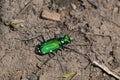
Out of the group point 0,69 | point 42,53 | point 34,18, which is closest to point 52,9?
point 34,18

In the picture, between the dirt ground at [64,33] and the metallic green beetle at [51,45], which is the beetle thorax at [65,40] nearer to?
the metallic green beetle at [51,45]

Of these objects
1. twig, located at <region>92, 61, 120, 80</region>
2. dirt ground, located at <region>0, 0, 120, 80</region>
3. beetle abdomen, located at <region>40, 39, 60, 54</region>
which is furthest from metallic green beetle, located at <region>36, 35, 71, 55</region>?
twig, located at <region>92, 61, 120, 80</region>

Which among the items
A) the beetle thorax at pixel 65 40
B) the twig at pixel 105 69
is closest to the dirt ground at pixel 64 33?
the twig at pixel 105 69

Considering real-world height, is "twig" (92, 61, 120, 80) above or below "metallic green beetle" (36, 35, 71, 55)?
below

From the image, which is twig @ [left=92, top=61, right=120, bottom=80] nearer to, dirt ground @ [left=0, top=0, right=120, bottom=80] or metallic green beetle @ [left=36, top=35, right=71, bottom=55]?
dirt ground @ [left=0, top=0, right=120, bottom=80]

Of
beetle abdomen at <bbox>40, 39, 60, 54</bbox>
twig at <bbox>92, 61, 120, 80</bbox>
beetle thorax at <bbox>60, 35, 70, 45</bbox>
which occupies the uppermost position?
beetle thorax at <bbox>60, 35, 70, 45</bbox>

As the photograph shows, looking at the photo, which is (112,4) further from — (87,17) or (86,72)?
(86,72)
